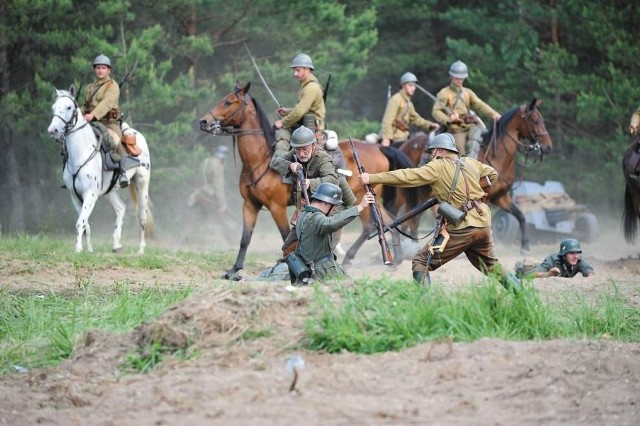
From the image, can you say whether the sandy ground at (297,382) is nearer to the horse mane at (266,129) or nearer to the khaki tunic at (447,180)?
the khaki tunic at (447,180)

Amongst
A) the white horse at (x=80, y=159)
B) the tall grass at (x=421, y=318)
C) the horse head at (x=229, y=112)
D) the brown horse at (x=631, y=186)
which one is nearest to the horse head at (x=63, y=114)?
the white horse at (x=80, y=159)

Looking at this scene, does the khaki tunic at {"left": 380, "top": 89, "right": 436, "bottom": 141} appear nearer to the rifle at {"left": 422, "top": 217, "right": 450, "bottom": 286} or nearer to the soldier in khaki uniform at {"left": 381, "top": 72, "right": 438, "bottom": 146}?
the soldier in khaki uniform at {"left": 381, "top": 72, "right": 438, "bottom": 146}

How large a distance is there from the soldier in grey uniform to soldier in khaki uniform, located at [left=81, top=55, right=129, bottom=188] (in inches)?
293

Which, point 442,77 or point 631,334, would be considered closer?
point 631,334

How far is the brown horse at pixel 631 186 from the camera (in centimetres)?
1853

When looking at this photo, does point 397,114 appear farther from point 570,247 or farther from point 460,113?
point 570,247

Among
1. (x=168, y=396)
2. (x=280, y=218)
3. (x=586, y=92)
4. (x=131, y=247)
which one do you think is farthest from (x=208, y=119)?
(x=586, y=92)

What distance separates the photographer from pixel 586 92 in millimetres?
27375

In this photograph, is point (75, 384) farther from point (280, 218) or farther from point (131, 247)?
point (131, 247)

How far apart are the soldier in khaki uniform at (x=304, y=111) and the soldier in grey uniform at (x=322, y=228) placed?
4.75m

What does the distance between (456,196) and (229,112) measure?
254 inches

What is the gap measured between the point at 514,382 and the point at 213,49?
19.6 meters

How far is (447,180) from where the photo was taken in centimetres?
1195

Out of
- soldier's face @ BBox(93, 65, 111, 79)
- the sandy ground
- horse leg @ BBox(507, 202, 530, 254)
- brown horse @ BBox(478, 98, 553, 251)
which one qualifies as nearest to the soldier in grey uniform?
the sandy ground
